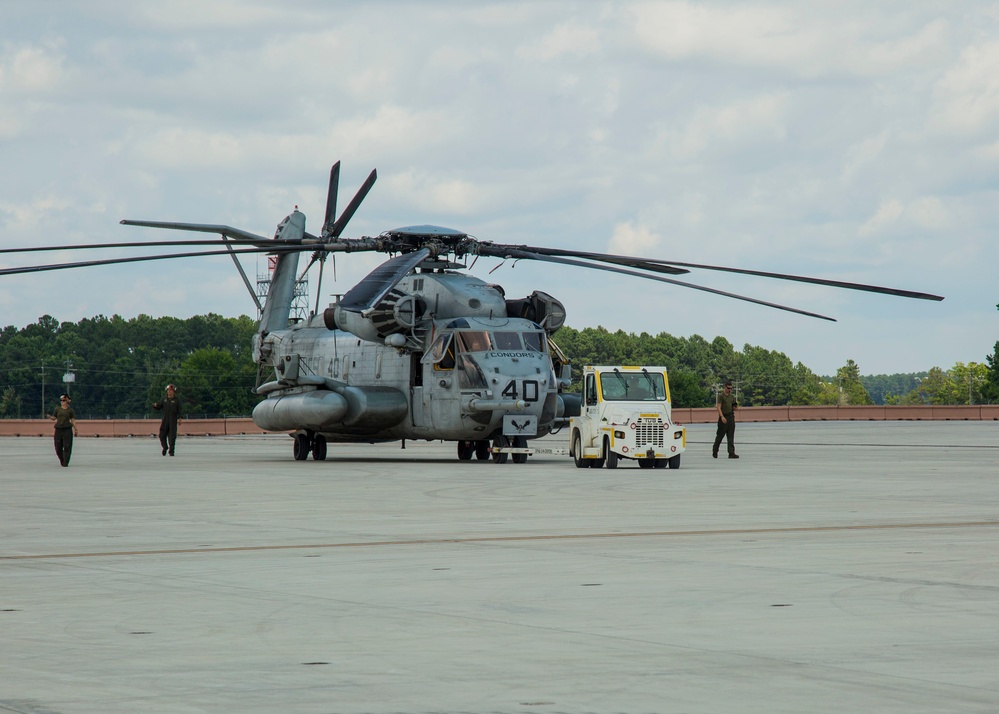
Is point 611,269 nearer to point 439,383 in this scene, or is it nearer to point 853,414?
point 439,383

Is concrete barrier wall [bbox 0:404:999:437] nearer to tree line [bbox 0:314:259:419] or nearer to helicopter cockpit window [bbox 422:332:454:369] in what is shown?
helicopter cockpit window [bbox 422:332:454:369]

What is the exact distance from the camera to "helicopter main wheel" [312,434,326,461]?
105ft

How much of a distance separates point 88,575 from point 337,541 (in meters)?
2.86

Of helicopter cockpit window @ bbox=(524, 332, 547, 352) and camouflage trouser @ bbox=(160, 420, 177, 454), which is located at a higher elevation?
helicopter cockpit window @ bbox=(524, 332, 547, 352)

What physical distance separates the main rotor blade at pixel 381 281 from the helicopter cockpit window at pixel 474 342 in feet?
6.49

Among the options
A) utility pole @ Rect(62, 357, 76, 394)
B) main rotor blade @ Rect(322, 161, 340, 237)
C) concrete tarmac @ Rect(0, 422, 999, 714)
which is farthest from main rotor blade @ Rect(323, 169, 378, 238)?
utility pole @ Rect(62, 357, 76, 394)

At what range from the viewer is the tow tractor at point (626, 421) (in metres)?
26.1

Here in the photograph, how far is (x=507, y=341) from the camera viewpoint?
28766 mm

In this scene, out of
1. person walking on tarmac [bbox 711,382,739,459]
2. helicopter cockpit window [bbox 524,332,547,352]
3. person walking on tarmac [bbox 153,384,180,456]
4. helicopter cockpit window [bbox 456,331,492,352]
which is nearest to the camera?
helicopter cockpit window [bbox 456,331,492,352]

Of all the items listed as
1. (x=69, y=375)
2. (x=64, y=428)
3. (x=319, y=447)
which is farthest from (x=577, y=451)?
(x=69, y=375)

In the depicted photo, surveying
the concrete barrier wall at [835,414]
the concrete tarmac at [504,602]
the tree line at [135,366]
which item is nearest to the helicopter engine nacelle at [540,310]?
the concrete tarmac at [504,602]

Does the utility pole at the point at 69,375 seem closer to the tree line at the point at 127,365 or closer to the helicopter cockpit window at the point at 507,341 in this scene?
the tree line at the point at 127,365

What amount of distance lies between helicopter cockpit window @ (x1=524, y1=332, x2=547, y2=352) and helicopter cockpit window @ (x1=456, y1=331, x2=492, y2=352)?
931 mm

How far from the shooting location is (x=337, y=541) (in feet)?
42.1
